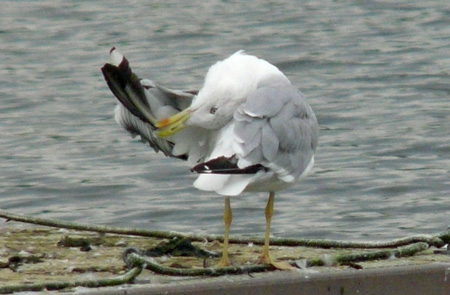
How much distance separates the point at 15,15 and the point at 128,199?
24.7ft

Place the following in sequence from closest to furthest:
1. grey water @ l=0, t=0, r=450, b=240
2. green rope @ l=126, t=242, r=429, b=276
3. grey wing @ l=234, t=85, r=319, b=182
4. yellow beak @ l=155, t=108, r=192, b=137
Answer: green rope @ l=126, t=242, r=429, b=276 < grey wing @ l=234, t=85, r=319, b=182 < yellow beak @ l=155, t=108, r=192, b=137 < grey water @ l=0, t=0, r=450, b=240

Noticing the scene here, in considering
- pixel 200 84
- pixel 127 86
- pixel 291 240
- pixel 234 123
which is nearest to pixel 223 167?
pixel 234 123

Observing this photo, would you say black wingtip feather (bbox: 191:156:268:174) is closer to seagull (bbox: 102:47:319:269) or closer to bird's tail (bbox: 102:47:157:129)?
seagull (bbox: 102:47:319:269)

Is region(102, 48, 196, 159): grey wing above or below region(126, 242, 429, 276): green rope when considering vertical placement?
above

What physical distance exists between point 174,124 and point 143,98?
0.24 m

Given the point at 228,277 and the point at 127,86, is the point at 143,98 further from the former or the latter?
the point at 228,277

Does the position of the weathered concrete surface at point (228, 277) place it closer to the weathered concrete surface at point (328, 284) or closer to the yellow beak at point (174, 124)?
the weathered concrete surface at point (328, 284)

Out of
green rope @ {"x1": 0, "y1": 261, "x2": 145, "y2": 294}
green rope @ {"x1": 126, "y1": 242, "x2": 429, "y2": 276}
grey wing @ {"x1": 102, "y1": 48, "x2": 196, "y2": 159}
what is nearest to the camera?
green rope @ {"x1": 0, "y1": 261, "x2": 145, "y2": 294}

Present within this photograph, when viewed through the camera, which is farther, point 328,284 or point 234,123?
point 234,123

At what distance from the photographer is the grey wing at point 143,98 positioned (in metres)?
4.99

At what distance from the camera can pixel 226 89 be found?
4.92 m

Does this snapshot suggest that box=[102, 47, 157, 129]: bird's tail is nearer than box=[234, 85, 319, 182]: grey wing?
No

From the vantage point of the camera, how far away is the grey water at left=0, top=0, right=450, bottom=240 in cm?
896

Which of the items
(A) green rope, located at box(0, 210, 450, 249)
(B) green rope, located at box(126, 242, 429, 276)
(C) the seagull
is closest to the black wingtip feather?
(C) the seagull
